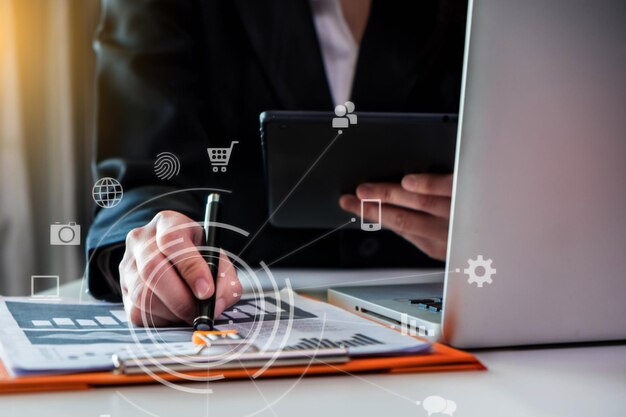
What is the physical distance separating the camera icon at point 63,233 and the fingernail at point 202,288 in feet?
0.35

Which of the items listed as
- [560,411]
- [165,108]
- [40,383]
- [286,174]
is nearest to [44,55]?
[165,108]

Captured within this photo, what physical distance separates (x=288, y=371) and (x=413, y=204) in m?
0.29

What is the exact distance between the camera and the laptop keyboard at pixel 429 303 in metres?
0.44

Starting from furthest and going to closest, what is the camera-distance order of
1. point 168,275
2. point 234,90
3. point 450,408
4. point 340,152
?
point 234,90
point 340,152
point 168,275
point 450,408

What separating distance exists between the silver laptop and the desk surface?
44mm

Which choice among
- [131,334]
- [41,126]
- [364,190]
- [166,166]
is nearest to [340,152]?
[364,190]

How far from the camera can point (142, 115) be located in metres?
0.64

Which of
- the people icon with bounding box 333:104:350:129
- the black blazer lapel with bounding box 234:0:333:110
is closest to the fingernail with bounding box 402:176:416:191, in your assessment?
the people icon with bounding box 333:104:350:129

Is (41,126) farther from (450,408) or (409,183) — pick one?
(450,408)

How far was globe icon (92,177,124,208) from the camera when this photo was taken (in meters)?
0.46

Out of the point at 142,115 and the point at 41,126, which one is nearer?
the point at 142,115

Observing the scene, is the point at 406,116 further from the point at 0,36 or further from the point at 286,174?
the point at 0,36

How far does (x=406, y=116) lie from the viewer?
0.53 m

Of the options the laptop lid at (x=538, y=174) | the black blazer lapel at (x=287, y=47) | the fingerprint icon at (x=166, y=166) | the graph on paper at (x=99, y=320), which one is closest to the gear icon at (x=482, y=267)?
the laptop lid at (x=538, y=174)
